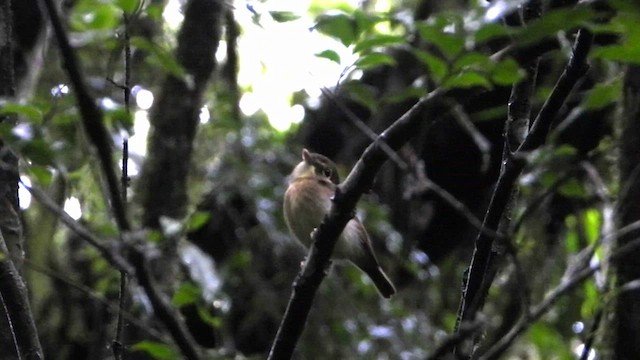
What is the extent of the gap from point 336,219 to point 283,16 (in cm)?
41

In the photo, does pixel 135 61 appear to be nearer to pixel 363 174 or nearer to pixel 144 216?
pixel 144 216

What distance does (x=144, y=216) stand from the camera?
439 centimetres

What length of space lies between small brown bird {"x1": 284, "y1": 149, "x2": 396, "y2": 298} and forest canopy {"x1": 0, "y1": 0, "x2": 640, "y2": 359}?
0.05ft

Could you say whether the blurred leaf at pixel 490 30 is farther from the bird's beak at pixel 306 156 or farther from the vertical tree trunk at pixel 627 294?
the bird's beak at pixel 306 156

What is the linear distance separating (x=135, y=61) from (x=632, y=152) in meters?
2.88

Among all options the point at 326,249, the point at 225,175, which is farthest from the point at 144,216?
the point at 326,249

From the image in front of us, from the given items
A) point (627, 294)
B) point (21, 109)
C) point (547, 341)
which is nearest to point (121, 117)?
point (21, 109)

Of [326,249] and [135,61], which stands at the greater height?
[135,61]

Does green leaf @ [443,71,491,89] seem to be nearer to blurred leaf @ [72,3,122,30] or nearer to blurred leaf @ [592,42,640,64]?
blurred leaf @ [592,42,640,64]

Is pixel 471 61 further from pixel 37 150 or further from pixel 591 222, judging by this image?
pixel 591 222

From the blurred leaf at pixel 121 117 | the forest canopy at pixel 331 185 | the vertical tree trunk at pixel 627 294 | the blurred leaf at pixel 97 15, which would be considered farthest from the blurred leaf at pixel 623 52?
the blurred leaf at pixel 97 15

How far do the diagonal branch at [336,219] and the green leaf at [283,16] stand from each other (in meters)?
0.29

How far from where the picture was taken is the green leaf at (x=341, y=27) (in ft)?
6.05

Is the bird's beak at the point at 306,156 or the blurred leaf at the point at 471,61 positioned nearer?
the blurred leaf at the point at 471,61
